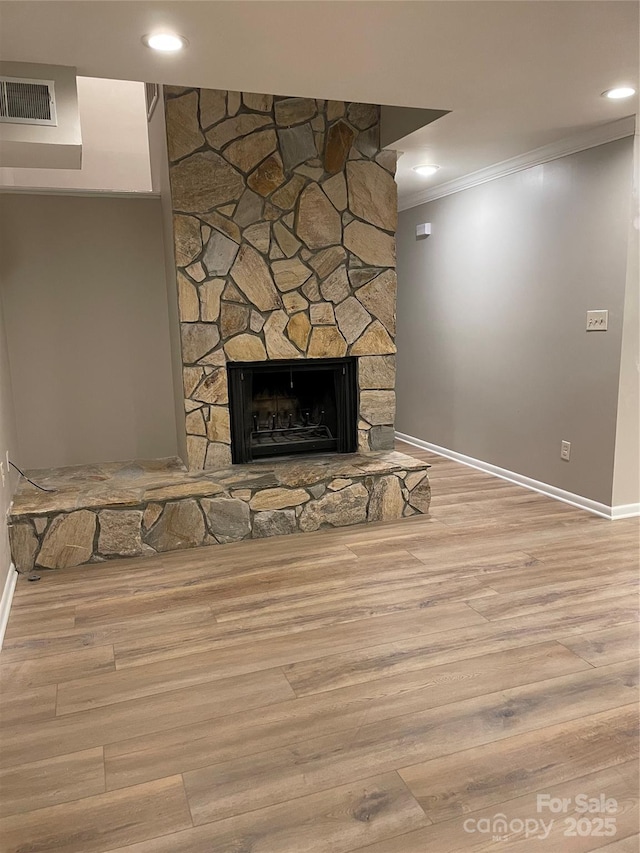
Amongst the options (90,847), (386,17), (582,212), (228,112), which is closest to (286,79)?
(386,17)

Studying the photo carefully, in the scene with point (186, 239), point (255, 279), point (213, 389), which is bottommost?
point (213, 389)

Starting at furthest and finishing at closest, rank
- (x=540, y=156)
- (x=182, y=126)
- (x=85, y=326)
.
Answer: (x=85, y=326), (x=540, y=156), (x=182, y=126)

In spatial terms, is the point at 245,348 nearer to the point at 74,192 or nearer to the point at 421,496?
the point at 421,496

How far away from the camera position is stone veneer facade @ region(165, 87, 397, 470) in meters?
3.68

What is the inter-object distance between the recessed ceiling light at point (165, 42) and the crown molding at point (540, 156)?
2488 millimetres

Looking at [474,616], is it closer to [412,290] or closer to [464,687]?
[464,687]

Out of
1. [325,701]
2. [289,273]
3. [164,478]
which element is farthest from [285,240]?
[325,701]

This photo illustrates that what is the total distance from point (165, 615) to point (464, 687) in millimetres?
1346

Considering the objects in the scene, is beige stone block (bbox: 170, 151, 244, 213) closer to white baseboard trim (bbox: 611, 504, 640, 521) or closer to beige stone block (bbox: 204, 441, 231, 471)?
beige stone block (bbox: 204, 441, 231, 471)

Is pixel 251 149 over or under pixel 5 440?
over

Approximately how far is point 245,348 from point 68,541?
1.51m

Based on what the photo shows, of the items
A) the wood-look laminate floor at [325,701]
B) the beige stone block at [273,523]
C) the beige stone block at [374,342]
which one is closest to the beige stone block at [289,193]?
the beige stone block at [374,342]

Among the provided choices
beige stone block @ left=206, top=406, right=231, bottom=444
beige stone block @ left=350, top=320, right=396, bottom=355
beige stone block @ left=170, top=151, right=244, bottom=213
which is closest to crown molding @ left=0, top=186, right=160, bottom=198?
beige stone block @ left=170, top=151, right=244, bottom=213

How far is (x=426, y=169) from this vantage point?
180 inches
